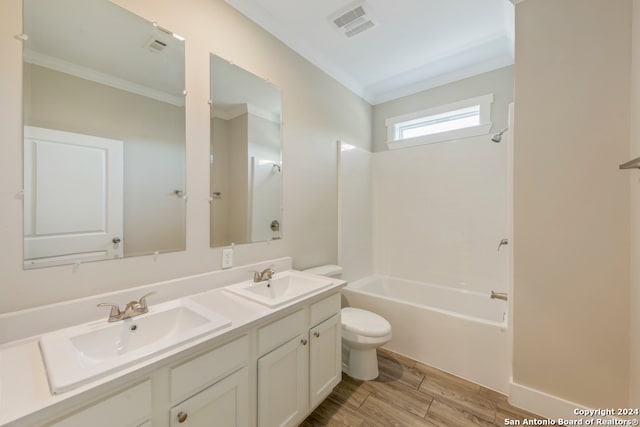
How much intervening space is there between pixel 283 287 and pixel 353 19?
2091mm

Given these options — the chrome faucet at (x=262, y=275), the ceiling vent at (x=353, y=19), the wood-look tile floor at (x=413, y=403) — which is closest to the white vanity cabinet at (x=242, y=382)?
the wood-look tile floor at (x=413, y=403)

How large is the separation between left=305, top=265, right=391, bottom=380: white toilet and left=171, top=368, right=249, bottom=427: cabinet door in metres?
0.96

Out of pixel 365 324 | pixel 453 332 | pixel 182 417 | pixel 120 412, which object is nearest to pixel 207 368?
pixel 182 417

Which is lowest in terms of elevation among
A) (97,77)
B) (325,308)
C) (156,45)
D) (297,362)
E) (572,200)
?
(297,362)

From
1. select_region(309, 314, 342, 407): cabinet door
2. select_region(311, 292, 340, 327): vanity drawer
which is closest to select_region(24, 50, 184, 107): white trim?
select_region(311, 292, 340, 327): vanity drawer

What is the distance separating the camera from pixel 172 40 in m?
1.42

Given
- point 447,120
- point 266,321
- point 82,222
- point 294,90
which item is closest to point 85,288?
point 82,222

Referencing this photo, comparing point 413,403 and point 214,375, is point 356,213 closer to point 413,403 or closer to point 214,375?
point 413,403

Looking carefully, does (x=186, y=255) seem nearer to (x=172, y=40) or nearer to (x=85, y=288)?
(x=85, y=288)

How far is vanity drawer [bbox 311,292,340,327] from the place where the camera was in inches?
59.4

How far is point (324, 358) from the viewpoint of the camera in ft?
5.22

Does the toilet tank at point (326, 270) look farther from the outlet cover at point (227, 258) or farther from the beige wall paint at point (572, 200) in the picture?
→ the beige wall paint at point (572, 200)

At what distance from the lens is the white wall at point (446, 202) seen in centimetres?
249

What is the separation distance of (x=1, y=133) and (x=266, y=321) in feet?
4.21
